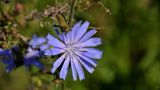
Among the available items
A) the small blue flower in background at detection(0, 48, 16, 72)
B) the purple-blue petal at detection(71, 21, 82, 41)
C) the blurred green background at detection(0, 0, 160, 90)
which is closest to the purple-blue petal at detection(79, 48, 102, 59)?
the purple-blue petal at detection(71, 21, 82, 41)

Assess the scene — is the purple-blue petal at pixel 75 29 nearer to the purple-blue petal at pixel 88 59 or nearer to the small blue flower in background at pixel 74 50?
the small blue flower in background at pixel 74 50

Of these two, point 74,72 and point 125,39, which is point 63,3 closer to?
point 74,72

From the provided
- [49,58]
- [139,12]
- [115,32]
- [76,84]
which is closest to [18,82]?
[76,84]

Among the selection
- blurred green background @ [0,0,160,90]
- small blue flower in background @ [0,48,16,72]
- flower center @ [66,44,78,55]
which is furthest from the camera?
blurred green background @ [0,0,160,90]

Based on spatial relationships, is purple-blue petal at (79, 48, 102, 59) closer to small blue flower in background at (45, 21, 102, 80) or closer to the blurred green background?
small blue flower in background at (45, 21, 102, 80)

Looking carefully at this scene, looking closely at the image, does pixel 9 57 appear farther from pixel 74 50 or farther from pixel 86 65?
pixel 86 65

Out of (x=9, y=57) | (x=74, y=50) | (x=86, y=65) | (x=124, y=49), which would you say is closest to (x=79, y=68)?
(x=86, y=65)

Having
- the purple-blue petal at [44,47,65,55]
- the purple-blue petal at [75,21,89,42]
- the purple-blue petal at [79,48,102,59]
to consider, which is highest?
the purple-blue petal at [75,21,89,42]
